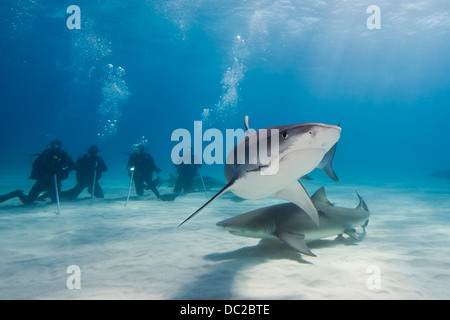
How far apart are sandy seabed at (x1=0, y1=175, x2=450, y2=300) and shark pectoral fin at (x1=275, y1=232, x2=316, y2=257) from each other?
0.21 metres

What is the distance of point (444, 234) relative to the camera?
16.8ft

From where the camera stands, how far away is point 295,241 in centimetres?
347

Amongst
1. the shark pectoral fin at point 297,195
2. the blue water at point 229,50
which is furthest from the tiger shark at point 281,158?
the blue water at point 229,50

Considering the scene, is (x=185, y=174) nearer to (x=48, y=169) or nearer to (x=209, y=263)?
(x=48, y=169)

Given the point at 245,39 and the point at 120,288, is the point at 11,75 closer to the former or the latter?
the point at 245,39

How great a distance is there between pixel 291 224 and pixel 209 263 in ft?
4.30

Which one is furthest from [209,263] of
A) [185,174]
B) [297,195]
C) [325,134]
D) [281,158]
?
[185,174]

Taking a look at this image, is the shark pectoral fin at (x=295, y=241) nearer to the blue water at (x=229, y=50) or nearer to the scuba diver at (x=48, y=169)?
the scuba diver at (x=48, y=169)

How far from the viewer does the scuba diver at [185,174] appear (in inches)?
528

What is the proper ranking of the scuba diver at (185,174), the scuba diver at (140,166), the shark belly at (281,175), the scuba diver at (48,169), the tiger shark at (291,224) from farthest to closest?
the scuba diver at (185,174)
the scuba diver at (140,166)
the scuba diver at (48,169)
the tiger shark at (291,224)
the shark belly at (281,175)

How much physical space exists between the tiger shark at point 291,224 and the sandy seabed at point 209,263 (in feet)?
0.94

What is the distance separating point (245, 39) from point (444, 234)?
3591 centimetres

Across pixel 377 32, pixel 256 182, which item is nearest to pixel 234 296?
pixel 256 182

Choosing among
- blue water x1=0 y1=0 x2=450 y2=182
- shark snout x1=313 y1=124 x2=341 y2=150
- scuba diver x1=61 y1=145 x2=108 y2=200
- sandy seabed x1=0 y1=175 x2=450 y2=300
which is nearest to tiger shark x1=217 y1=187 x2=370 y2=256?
sandy seabed x1=0 y1=175 x2=450 y2=300
